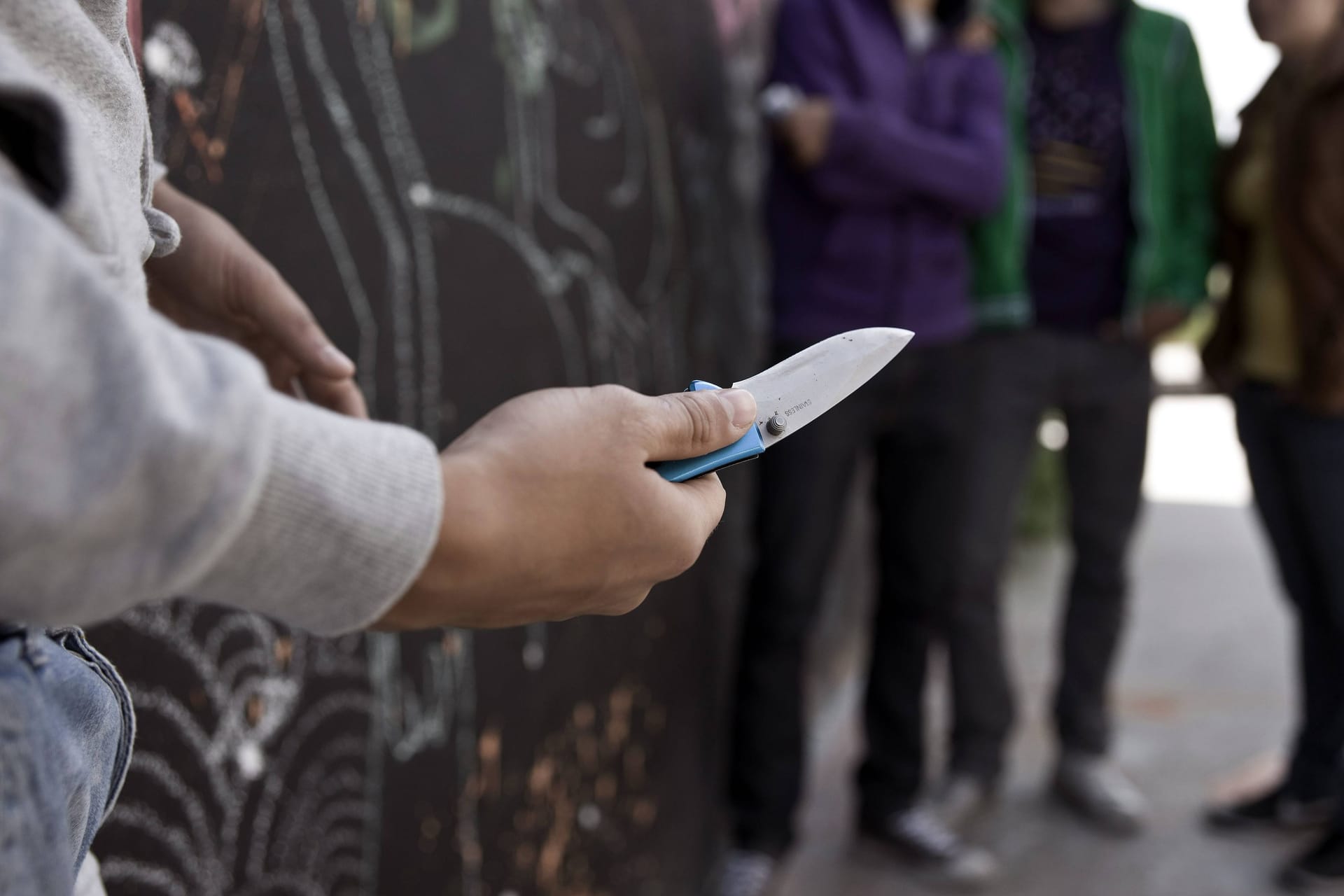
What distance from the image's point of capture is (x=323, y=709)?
133 cm

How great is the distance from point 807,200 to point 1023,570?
3063mm

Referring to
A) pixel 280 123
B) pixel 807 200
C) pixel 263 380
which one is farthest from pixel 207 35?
pixel 807 200

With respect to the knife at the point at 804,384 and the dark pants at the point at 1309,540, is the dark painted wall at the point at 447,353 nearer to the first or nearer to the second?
the knife at the point at 804,384

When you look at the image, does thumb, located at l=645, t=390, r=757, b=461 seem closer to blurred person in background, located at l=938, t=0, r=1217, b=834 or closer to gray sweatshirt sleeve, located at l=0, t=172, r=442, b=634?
gray sweatshirt sleeve, located at l=0, t=172, r=442, b=634

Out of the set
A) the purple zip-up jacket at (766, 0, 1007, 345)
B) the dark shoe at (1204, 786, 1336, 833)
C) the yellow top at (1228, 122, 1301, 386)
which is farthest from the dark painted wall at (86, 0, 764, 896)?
→ the dark shoe at (1204, 786, 1336, 833)

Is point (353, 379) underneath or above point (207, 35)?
underneath

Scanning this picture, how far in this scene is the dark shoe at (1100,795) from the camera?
2.86 meters

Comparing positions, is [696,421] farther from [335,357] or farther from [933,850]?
[933,850]

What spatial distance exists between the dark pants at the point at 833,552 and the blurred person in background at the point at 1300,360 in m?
0.71

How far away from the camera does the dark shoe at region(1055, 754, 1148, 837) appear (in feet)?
9.39

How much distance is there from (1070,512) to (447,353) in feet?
6.60

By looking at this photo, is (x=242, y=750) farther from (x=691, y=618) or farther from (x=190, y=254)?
(x=691, y=618)

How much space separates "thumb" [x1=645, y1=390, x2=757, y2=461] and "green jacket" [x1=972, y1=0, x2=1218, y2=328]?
2064mm

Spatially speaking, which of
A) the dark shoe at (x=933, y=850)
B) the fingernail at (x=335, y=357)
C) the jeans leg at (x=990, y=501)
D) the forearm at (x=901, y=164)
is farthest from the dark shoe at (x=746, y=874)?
the fingernail at (x=335, y=357)
